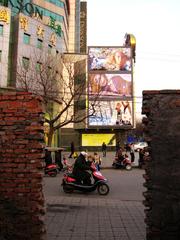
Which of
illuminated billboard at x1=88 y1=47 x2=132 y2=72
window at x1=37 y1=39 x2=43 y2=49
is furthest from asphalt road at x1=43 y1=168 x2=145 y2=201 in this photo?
illuminated billboard at x1=88 y1=47 x2=132 y2=72

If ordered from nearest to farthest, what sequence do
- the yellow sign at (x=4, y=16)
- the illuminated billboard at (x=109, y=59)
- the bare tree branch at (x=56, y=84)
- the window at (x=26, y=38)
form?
the bare tree branch at (x=56, y=84) → the yellow sign at (x=4, y=16) → the window at (x=26, y=38) → the illuminated billboard at (x=109, y=59)

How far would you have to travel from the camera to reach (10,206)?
634 cm

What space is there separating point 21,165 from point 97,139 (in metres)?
48.4

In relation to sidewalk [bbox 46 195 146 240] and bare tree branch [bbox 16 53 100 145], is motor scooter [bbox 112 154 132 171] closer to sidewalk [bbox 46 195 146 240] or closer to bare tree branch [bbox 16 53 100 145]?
bare tree branch [bbox 16 53 100 145]

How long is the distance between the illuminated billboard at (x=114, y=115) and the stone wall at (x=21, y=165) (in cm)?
4567

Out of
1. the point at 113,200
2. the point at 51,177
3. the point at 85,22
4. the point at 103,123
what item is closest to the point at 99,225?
the point at 113,200

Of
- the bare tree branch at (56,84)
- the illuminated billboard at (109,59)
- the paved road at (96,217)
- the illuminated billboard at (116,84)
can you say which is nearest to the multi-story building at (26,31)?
the bare tree branch at (56,84)

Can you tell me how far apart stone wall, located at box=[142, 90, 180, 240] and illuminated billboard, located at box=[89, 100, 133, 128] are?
149ft

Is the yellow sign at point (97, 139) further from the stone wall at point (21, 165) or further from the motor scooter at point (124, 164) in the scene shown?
the stone wall at point (21, 165)

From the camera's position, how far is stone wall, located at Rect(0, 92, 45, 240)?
632 cm

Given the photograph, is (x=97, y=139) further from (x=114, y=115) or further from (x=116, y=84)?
(x=116, y=84)

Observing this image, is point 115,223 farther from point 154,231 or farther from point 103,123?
point 103,123

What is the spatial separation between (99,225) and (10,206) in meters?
3.05

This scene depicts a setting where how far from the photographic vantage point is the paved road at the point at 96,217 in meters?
7.82
